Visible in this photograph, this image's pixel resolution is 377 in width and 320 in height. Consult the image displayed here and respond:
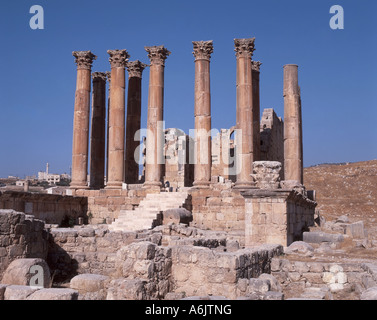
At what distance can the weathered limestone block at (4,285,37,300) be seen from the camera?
698 cm

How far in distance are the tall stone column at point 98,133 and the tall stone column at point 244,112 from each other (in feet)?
31.5

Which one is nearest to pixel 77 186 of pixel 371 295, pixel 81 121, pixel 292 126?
pixel 81 121

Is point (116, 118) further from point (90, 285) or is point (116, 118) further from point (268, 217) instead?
point (90, 285)

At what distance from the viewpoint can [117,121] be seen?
24.8 metres

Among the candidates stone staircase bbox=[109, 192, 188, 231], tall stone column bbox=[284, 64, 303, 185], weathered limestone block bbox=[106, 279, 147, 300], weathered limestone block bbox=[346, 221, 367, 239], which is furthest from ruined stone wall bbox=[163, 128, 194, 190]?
weathered limestone block bbox=[106, 279, 147, 300]

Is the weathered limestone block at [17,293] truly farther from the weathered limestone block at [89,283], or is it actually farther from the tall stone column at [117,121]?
the tall stone column at [117,121]

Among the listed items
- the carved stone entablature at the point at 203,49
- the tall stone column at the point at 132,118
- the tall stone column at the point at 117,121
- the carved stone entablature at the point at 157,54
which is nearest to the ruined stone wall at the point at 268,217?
the tall stone column at the point at 117,121

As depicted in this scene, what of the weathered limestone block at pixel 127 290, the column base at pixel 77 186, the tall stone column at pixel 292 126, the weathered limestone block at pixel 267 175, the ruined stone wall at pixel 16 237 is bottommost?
the weathered limestone block at pixel 127 290

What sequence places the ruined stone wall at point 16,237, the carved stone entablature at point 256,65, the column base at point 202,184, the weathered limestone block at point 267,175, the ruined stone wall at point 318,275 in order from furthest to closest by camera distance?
the carved stone entablature at point 256,65 → the column base at point 202,184 → the weathered limestone block at point 267,175 → the ruined stone wall at point 318,275 → the ruined stone wall at point 16,237

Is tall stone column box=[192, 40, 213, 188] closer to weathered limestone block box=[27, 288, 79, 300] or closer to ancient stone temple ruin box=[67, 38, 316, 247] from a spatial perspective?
ancient stone temple ruin box=[67, 38, 316, 247]

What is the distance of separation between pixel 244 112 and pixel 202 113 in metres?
2.24

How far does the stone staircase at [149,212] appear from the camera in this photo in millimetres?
19609

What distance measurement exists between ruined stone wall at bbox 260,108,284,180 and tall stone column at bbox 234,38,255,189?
22.2ft
